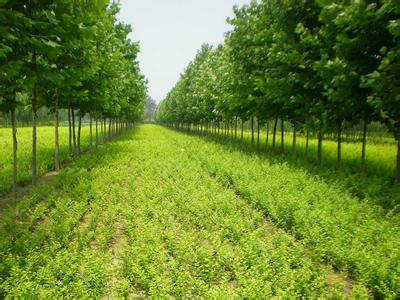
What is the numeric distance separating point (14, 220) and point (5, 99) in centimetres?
477

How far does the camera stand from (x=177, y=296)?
506cm

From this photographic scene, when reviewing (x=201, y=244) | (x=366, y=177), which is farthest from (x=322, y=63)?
(x=201, y=244)

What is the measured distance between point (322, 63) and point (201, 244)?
7.41 m

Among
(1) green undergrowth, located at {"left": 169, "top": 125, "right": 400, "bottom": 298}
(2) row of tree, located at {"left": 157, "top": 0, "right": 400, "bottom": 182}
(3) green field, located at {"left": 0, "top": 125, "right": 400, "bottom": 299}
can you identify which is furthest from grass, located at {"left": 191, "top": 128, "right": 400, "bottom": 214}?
(2) row of tree, located at {"left": 157, "top": 0, "right": 400, "bottom": 182}

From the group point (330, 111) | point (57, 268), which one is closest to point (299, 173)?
point (330, 111)

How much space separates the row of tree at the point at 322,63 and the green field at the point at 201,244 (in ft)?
10.6

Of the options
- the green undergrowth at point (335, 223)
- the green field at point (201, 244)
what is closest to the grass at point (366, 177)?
the green undergrowth at point (335, 223)

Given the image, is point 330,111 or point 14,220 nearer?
point 14,220

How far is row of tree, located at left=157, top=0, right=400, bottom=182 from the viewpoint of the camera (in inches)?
364

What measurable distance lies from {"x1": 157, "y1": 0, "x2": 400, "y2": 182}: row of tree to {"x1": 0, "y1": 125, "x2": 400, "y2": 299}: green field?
325cm

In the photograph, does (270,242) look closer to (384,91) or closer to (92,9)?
(384,91)

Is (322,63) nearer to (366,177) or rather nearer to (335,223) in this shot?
(366,177)

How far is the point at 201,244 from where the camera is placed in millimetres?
7312

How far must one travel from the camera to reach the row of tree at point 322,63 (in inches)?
364
